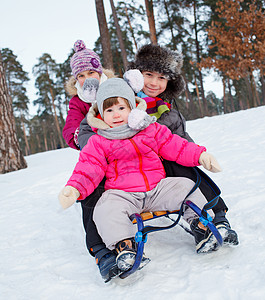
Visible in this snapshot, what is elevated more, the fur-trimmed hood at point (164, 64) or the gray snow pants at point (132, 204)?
the fur-trimmed hood at point (164, 64)

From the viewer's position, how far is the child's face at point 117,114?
1.95 m

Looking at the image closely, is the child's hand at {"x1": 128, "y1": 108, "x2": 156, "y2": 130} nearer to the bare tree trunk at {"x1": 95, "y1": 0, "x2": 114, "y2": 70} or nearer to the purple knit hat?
the purple knit hat

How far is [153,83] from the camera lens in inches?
100.0

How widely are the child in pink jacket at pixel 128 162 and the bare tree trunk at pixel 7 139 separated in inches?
158

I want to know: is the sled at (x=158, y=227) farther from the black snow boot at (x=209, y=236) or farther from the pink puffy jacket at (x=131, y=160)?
the pink puffy jacket at (x=131, y=160)

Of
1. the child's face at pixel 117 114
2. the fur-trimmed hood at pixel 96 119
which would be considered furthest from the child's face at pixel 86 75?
the child's face at pixel 117 114

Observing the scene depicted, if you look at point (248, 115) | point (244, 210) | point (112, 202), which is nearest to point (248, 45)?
point (248, 115)

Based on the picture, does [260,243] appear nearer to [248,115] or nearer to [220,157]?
[220,157]

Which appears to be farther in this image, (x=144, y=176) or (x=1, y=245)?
(x=1, y=245)

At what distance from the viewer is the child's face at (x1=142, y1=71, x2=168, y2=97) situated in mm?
2533

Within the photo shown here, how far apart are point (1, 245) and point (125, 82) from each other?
165 cm

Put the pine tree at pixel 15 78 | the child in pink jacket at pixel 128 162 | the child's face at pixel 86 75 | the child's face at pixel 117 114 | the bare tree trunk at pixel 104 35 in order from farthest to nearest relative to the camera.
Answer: the pine tree at pixel 15 78 < the bare tree trunk at pixel 104 35 < the child's face at pixel 86 75 < the child's face at pixel 117 114 < the child in pink jacket at pixel 128 162

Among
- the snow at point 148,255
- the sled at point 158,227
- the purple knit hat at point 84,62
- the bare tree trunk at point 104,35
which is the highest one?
the bare tree trunk at point 104,35

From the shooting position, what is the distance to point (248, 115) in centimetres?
639
